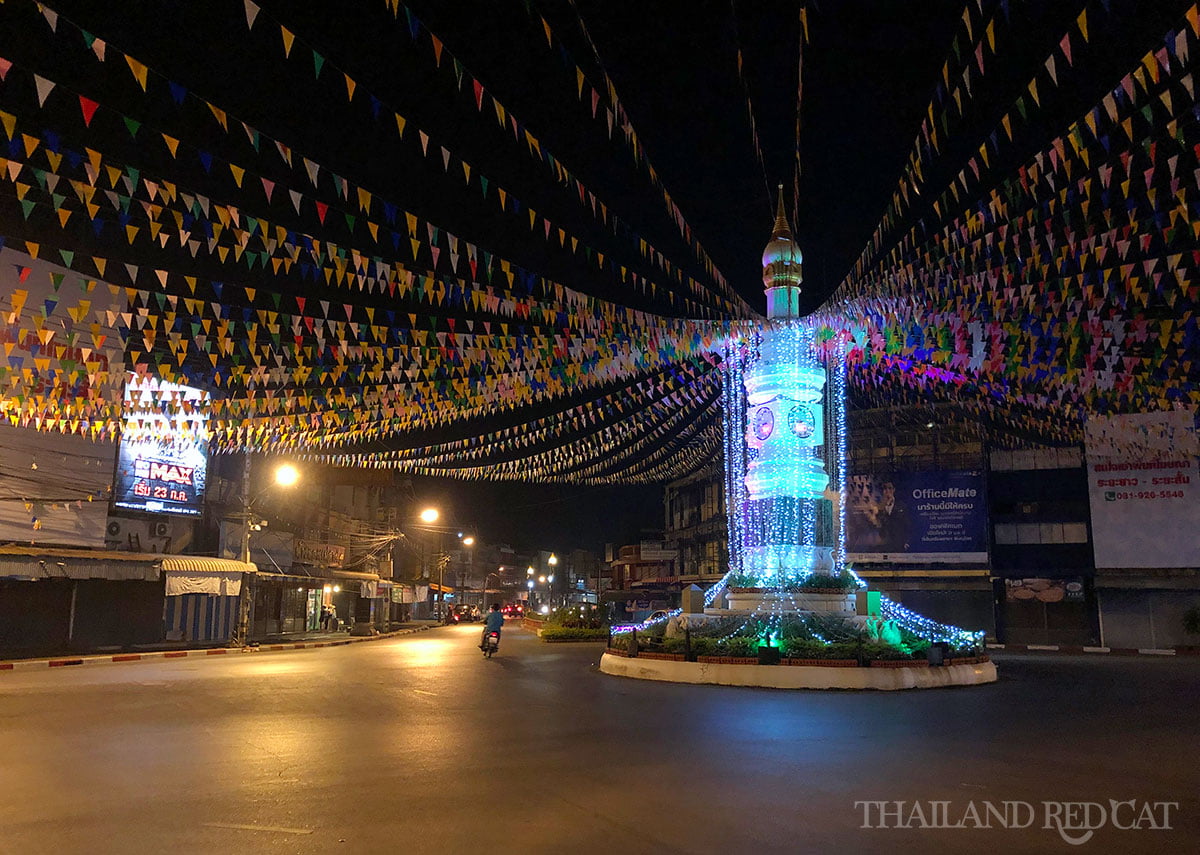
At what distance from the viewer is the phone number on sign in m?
37.0

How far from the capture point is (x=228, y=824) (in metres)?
6.14

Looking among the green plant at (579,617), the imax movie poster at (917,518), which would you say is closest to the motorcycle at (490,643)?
the green plant at (579,617)

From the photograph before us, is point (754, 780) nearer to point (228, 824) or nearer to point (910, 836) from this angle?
point (910, 836)

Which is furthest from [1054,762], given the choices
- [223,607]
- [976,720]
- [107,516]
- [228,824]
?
[223,607]

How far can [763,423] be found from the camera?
23047 mm

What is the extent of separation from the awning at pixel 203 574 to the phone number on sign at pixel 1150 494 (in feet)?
122

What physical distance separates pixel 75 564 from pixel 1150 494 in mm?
42030

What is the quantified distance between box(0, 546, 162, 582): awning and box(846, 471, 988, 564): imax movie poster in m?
32.7

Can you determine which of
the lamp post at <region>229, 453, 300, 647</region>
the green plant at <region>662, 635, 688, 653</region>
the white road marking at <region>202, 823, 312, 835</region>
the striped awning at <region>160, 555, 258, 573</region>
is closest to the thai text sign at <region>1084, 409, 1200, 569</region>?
the green plant at <region>662, 635, 688, 653</region>

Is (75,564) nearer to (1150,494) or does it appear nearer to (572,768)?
(572,768)

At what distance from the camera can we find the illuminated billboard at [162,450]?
25.0 m

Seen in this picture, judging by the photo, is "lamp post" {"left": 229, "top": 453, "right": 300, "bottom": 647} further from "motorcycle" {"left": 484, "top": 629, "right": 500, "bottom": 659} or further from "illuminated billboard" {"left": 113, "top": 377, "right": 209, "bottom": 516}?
"motorcycle" {"left": 484, "top": 629, "right": 500, "bottom": 659}

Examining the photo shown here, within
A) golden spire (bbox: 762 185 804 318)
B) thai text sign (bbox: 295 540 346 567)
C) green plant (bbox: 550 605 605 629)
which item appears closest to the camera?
golden spire (bbox: 762 185 804 318)

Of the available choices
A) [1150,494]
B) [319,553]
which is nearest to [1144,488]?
[1150,494]
